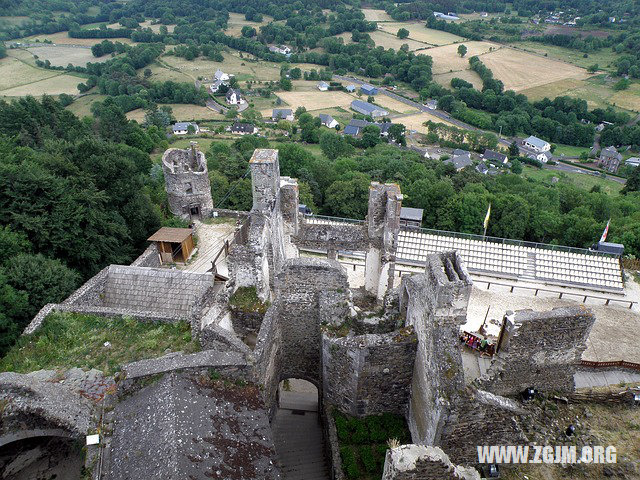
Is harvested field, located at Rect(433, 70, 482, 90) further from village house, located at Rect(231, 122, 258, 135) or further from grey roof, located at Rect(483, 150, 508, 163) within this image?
village house, located at Rect(231, 122, 258, 135)

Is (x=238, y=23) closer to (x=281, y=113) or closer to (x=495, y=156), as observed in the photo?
(x=281, y=113)

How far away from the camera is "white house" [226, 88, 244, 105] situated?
301 feet

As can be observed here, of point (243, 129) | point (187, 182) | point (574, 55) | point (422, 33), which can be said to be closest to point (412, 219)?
point (187, 182)

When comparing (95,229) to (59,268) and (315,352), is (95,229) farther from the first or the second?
(315,352)

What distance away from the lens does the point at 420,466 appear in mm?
8477

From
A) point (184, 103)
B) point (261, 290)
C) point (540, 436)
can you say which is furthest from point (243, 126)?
point (540, 436)

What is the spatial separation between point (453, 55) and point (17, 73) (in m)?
104

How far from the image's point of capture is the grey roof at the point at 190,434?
8617 mm

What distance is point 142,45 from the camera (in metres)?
112

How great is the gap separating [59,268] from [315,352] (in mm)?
11969

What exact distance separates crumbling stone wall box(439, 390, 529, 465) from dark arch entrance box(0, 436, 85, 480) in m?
9.89

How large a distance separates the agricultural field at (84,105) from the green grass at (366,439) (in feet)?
242

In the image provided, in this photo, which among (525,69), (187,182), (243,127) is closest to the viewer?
(187,182)

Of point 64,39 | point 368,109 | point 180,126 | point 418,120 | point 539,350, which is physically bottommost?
point 418,120
